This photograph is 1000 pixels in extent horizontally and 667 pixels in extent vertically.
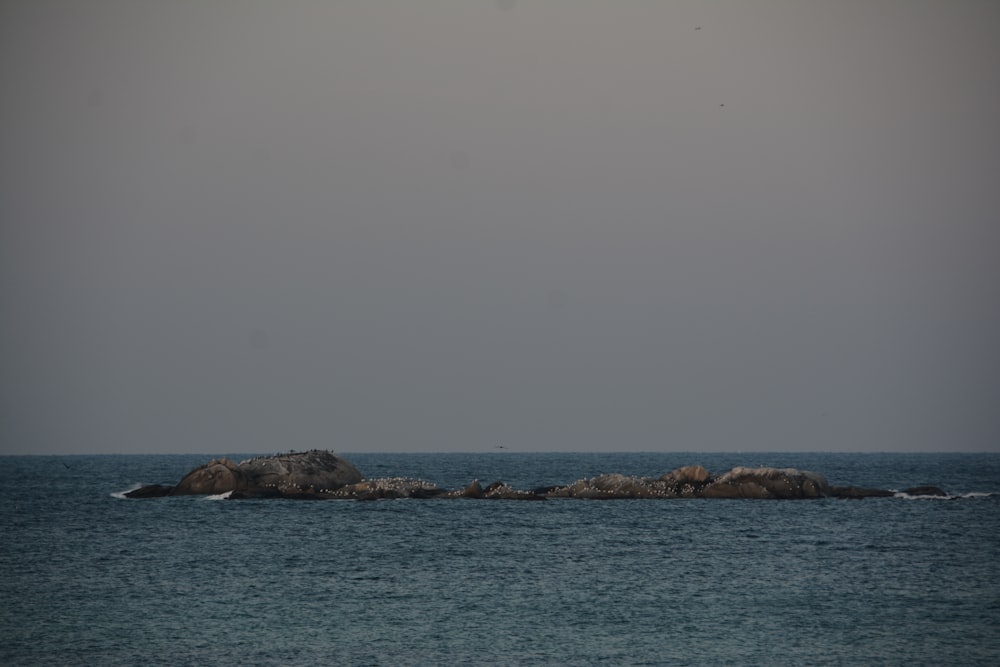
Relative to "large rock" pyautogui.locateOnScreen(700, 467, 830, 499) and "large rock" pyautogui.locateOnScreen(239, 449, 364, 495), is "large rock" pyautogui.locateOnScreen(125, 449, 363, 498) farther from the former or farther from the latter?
"large rock" pyautogui.locateOnScreen(700, 467, 830, 499)

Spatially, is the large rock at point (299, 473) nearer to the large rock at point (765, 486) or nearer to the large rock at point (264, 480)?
the large rock at point (264, 480)

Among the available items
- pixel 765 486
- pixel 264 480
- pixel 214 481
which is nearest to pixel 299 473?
pixel 264 480

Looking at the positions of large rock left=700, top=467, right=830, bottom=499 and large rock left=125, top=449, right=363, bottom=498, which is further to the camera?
large rock left=125, top=449, right=363, bottom=498

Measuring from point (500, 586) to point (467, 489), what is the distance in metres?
42.5

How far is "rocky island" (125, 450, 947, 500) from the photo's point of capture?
86250 millimetres

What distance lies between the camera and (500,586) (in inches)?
1849

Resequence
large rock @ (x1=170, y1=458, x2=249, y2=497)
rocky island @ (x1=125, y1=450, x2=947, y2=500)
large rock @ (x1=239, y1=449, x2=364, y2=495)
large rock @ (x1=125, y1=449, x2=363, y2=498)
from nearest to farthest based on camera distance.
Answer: rocky island @ (x1=125, y1=450, x2=947, y2=500) → large rock @ (x1=125, y1=449, x2=363, y2=498) → large rock @ (x1=239, y1=449, x2=364, y2=495) → large rock @ (x1=170, y1=458, x2=249, y2=497)

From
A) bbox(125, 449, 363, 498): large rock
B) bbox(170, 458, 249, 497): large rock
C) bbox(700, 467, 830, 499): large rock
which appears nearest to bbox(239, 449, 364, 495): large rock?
bbox(125, 449, 363, 498): large rock

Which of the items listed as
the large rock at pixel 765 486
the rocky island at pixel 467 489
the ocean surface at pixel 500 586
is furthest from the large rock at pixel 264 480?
the large rock at pixel 765 486

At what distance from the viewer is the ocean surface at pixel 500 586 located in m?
35.5

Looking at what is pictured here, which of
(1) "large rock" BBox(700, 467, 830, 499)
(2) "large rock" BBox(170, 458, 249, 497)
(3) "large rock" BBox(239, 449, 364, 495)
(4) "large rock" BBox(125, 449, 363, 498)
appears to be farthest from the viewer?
(2) "large rock" BBox(170, 458, 249, 497)

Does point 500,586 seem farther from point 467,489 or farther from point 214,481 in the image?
point 214,481

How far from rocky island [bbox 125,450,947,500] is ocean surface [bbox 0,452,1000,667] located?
7.36 meters

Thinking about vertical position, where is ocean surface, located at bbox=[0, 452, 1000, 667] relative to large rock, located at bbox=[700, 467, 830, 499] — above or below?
below
